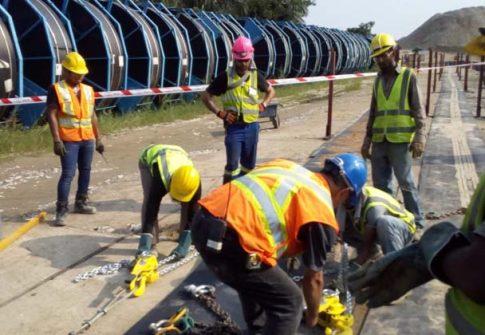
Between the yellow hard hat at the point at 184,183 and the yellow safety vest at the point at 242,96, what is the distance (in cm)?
171

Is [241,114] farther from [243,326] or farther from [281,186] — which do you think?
[281,186]

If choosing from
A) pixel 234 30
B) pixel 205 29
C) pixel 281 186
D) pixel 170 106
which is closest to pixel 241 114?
pixel 281 186

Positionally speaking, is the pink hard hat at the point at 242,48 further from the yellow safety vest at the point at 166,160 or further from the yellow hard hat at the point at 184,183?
the yellow hard hat at the point at 184,183

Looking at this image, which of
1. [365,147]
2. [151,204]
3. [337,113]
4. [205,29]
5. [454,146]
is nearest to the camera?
[151,204]

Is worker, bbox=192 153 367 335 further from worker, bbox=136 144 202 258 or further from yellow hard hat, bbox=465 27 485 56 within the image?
worker, bbox=136 144 202 258

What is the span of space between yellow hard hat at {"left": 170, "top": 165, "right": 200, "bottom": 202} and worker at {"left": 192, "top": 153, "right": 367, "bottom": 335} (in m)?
1.42

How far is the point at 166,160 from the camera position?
4535 millimetres

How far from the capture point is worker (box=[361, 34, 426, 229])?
17.0ft

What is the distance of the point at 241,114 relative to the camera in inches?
237

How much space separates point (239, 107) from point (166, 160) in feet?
5.54

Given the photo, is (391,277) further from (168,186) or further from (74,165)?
(74,165)

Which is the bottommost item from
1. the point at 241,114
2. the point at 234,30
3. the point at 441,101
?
the point at 441,101

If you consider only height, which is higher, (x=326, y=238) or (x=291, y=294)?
(x=326, y=238)

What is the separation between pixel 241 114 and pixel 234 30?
15.2 m
